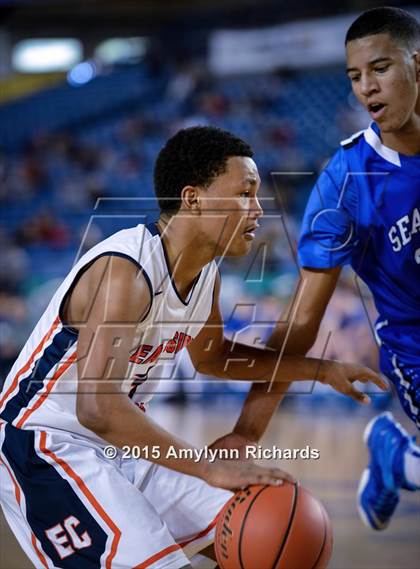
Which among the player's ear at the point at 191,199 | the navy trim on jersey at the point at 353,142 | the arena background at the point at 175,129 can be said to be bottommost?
the arena background at the point at 175,129

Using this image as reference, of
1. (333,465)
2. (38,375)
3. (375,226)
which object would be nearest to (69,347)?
(38,375)

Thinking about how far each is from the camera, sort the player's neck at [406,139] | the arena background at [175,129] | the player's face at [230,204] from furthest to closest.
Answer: the arena background at [175,129] → the player's neck at [406,139] → the player's face at [230,204]

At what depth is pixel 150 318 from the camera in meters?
2.74

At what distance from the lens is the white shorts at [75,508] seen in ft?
8.18

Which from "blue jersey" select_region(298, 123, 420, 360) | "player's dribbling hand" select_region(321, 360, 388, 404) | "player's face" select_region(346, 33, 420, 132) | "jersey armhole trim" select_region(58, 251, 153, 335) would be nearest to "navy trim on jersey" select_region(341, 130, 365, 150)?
"blue jersey" select_region(298, 123, 420, 360)

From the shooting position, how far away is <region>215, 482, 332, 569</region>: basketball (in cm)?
250

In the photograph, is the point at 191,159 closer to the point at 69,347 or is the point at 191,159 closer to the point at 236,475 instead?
the point at 69,347

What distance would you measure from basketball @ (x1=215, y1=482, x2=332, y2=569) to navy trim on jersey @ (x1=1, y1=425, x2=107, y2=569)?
0.40 meters

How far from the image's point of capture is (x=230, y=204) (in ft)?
9.25

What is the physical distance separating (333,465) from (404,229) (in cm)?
327

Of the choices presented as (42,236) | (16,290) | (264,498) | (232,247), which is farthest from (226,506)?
(42,236)

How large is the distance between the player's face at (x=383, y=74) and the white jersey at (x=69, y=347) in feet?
3.04

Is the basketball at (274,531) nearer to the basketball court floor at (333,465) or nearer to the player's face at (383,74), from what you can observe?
the basketball court floor at (333,465)

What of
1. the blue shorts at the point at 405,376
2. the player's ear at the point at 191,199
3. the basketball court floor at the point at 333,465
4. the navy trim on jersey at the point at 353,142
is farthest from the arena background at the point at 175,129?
the player's ear at the point at 191,199
